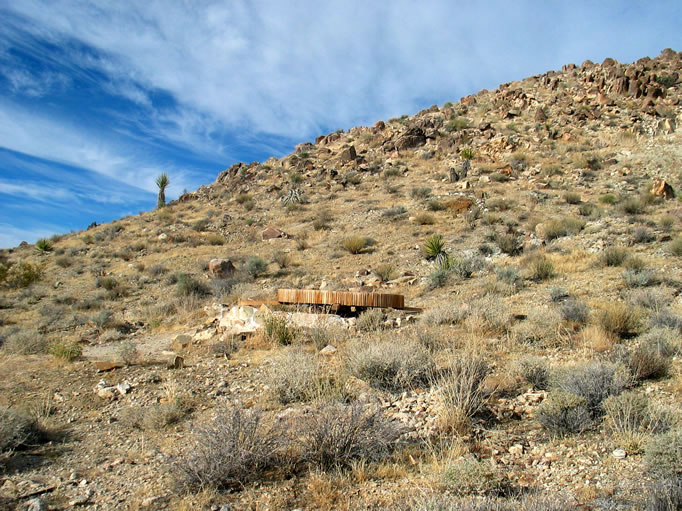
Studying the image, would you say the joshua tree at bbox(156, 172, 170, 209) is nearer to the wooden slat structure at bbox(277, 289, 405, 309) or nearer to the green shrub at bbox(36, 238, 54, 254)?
the green shrub at bbox(36, 238, 54, 254)

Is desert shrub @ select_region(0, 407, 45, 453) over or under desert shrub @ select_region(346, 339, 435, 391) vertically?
under

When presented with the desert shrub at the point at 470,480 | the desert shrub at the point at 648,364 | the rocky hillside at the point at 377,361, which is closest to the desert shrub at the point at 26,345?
the rocky hillside at the point at 377,361

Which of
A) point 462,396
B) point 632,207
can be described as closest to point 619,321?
point 462,396

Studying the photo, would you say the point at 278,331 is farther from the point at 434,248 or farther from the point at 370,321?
the point at 434,248

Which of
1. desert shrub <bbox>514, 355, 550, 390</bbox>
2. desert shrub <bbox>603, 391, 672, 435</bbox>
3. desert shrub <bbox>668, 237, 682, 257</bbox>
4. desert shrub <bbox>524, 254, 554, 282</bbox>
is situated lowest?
desert shrub <bbox>603, 391, 672, 435</bbox>

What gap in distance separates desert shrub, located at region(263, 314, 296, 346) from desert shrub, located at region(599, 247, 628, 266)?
26.5 ft

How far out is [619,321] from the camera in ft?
19.2

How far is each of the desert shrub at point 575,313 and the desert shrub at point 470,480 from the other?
4451 millimetres

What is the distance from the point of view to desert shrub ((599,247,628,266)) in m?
9.79

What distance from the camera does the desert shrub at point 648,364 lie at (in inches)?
172

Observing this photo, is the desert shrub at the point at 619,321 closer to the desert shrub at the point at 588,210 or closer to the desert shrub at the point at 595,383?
the desert shrub at the point at 595,383

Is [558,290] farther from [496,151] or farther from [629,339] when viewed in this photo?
[496,151]

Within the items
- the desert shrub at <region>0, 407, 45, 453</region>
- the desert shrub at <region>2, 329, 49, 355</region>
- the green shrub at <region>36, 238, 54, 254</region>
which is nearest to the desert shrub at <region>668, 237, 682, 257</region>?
the desert shrub at <region>0, 407, 45, 453</region>

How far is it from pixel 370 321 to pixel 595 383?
4.08m
